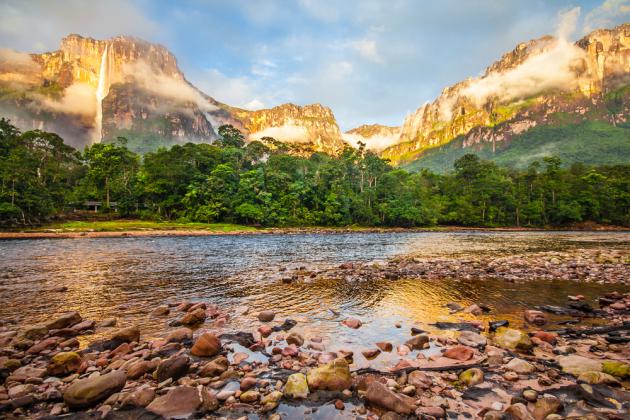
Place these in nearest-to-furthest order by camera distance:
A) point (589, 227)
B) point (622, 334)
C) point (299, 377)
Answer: point (299, 377) < point (622, 334) < point (589, 227)

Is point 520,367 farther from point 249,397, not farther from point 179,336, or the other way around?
point 179,336

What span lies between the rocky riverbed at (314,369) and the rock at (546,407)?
0.02 metres

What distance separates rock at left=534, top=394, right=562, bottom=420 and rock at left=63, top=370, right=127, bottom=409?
24.7 feet

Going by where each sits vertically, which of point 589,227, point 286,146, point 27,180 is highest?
point 286,146

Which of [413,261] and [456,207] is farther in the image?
[456,207]

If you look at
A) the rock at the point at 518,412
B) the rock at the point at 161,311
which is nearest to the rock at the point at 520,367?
the rock at the point at 518,412

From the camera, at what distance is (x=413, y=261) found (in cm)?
2323

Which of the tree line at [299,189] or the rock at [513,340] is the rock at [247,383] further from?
the tree line at [299,189]

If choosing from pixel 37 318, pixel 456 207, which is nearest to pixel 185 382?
pixel 37 318

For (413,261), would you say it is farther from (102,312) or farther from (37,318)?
(37,318)

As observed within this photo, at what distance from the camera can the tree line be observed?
3150 inches

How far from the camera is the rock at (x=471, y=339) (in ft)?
27.0

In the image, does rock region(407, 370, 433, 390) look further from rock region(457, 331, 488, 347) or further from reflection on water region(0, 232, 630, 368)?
rock region(457, 331, 488, 347)

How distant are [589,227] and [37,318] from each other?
392 ft
